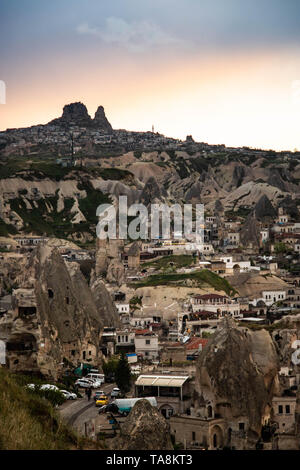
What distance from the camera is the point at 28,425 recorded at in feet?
56.7

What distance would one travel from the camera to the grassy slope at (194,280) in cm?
7488

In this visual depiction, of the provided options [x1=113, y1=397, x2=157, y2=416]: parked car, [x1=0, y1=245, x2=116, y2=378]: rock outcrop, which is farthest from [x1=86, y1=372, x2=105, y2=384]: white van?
[x1=113, y1=397, x2=157, y2=416]: parked car

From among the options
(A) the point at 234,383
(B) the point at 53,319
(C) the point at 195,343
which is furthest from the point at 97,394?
(C) the point at 195,343

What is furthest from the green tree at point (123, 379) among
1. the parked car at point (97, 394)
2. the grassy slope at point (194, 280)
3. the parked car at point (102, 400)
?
the grassy slope at point (194, 280)

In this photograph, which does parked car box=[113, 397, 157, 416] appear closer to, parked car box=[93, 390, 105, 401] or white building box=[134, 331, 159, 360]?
parked car box=[93, 390, 105, 401]

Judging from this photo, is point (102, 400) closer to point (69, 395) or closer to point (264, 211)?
point (69, 395)

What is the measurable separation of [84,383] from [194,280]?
33.8 metres

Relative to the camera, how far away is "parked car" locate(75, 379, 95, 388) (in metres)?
41.8

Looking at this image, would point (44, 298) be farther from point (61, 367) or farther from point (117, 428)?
point (117, 428)

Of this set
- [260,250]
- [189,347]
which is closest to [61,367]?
[189,347]

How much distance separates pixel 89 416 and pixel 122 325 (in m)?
24.6

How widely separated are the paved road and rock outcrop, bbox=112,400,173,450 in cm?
672

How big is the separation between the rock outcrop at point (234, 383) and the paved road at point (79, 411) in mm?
3679

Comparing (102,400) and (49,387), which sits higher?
(49,387)
